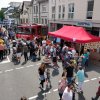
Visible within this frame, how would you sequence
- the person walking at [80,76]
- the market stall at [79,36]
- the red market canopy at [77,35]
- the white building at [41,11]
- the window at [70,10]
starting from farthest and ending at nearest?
the white building at [41,11], the window at [70,10], the red market canopy at [77,35], the market stall at [79,36], the person walking at [80,76]

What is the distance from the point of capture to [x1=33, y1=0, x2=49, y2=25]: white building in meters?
36.0

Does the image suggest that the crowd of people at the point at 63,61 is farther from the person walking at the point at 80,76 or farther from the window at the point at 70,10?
the window at the point at 70,10

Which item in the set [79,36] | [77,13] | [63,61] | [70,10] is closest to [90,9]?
[77,13]

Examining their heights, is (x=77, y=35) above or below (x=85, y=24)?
below

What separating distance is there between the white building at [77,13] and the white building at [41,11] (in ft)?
16.3

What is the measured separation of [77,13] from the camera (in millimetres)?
23562

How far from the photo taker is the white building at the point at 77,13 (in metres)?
20.4

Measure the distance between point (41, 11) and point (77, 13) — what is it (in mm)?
15709

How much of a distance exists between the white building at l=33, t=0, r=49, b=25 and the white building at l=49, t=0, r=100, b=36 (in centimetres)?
497

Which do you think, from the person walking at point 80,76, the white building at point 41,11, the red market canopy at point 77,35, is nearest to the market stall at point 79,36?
the red market canopy at point 77,35

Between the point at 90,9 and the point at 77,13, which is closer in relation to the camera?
the point at 90,9

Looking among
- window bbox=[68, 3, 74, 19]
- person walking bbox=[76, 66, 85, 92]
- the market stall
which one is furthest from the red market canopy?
window bbox=[68, 3, 74, 19]

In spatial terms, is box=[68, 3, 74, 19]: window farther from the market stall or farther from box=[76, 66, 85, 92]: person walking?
box=[76, 66, 85, 92]: person walking

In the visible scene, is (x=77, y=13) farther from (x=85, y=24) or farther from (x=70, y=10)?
(x=85, y=24)
